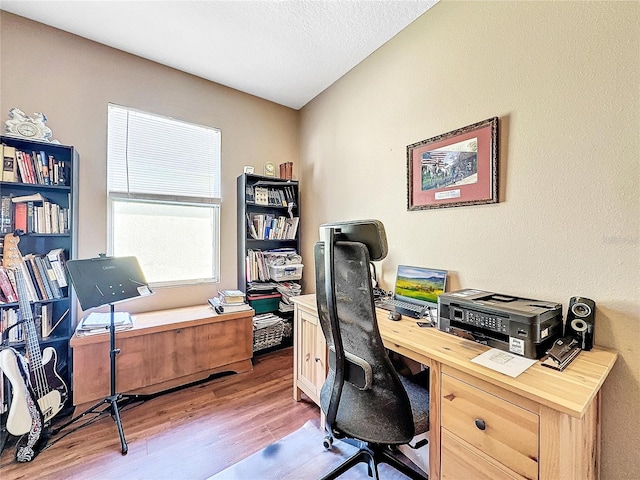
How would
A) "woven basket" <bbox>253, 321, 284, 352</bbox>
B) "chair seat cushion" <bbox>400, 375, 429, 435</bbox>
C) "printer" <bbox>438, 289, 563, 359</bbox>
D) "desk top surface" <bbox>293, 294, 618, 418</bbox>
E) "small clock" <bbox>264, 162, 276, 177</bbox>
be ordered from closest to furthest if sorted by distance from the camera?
"desk top surface" <bbox>293, 294, 618, 418</bbox>
"printer" <bbox>438, 289, 563, 359</bbox>
"chair seat cushion" <bbox>400, 375, 429, 435</bbox>
"woven basket" <bbox>253, 321, 284, 352</bbox>
"small clock" <bbox>264, 162, 276, 177</bbox>

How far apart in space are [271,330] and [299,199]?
1494mm

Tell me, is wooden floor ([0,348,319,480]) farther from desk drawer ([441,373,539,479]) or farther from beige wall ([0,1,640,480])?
desk drawer ([441,373,539,479])

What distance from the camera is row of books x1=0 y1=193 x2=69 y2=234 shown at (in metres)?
1.80

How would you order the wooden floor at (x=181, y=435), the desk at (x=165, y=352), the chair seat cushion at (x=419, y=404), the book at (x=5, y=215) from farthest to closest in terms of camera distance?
the desk at (x=165, y=352) < the book at (x=5, y=215) < the wooden floor at (x=181, y=435) < the chair seat cushion at (x=419, y=404)

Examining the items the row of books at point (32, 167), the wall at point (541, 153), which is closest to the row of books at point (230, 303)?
the wall at point (541, 153)

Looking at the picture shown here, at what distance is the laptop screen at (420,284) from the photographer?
173 cm

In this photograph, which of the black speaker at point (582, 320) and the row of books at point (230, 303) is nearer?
the black speaker at point (582, 320)

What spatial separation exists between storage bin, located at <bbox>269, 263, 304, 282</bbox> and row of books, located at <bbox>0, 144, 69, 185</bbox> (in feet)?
5.92

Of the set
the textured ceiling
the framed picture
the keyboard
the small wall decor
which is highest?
the textured ceiling

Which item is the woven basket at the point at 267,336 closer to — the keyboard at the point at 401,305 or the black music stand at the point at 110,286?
the black music stand at the point at 110,286

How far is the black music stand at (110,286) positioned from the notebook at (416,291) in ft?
5.60

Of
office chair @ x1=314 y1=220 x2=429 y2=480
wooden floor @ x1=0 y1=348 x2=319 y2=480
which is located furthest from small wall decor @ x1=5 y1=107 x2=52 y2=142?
office chair @ x1=314 y1=220 x2=429 y2=480

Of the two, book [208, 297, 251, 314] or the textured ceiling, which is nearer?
the textured ceiling

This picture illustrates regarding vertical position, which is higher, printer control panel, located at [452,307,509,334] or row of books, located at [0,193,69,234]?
row of books, located at [0,193,69,234]
